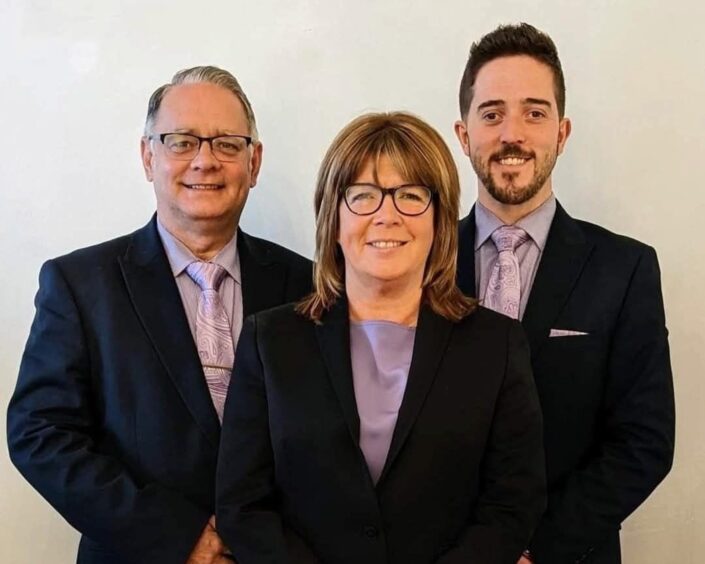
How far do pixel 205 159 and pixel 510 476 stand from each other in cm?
98

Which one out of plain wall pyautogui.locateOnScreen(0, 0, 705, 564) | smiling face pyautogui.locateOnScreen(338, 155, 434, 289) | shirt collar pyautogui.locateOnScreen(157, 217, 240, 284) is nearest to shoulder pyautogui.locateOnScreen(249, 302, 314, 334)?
smiling face pyautogui.locateOnScreen(338, 155, 434, 289)

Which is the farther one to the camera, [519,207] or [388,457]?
[519,207]

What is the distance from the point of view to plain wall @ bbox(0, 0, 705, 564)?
8.09ft

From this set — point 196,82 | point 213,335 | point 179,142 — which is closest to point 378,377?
point 213,335

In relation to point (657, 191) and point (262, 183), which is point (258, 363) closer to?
point (262, 183)

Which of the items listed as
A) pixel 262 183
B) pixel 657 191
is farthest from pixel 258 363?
pixel 657 191

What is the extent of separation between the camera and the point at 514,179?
1.93m

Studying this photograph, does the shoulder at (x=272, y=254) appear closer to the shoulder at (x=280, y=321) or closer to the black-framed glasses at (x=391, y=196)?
Result: the shoulder at (x=280, y=321)

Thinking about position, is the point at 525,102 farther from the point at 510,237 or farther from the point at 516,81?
the point at 510,237

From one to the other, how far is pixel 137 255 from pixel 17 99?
0.86m

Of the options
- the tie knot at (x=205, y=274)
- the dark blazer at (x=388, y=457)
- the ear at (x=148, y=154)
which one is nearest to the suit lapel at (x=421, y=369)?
the dark blazer at (x=388, y=457)

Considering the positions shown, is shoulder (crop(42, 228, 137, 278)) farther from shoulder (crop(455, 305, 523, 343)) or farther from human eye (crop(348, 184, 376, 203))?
shoulder (crop(455, 305, 523, 343))

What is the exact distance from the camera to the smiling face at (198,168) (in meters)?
1.92

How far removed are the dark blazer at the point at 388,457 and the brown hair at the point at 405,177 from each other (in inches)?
2.5
